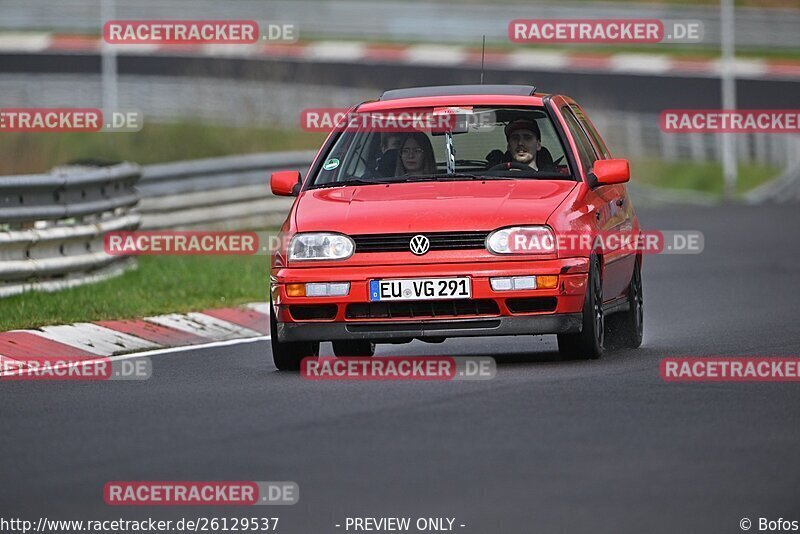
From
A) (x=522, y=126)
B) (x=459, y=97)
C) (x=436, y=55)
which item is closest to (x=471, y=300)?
(x=522, y=126)

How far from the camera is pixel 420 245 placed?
10852mm

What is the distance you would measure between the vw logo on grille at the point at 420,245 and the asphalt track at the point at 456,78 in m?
39.4

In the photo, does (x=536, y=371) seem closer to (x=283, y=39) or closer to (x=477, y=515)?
(x=477, y=515)

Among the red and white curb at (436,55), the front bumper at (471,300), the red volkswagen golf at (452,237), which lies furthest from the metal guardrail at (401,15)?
the front bumper at (471,300)

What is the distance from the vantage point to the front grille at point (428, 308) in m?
10.8

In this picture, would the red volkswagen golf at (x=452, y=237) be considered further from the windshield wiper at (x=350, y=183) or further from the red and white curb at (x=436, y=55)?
the red and white curb at (x=436, y=55)

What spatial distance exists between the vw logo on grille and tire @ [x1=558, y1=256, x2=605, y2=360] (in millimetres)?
913

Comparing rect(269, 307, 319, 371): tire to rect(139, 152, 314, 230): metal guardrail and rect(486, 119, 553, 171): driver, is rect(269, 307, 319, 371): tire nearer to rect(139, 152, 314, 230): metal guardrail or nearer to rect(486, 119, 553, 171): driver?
rect(486, 119, 553, 171): driver

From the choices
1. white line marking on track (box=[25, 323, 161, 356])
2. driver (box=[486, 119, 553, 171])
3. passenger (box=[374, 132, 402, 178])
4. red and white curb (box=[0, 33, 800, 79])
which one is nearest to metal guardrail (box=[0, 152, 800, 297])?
white line marking on track (box=[25, 323, 161, 356])

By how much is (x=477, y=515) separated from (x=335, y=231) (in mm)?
4383

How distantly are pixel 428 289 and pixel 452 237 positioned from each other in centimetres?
32

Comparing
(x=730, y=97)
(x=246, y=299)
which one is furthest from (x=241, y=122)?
(x=246, y=299)

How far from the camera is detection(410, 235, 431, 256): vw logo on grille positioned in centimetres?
1084

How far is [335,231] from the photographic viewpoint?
11.0 m
